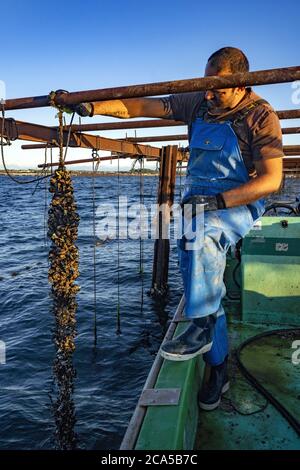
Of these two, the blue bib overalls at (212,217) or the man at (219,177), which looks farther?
the blue bib overalls at (212,217)

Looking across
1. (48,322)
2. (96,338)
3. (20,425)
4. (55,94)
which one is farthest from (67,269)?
(48,322)

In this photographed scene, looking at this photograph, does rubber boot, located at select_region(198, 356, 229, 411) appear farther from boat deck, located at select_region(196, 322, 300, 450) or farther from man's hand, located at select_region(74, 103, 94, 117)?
man's hand, located at select_region(74, 103, 94, 117)

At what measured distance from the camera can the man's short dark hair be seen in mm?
3000

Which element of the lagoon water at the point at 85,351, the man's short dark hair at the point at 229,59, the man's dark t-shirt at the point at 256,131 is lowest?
the lagoon water at the point at 85,351

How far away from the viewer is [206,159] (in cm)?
323

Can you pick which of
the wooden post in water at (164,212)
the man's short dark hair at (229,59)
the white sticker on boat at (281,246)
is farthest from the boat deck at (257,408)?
the wooden post in water at (164,212)

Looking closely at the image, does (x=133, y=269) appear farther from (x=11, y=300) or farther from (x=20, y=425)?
(x=20, y=425)

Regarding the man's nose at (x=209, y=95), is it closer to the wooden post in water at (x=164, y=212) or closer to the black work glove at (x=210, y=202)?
the black work glove at (x=210, y=202)

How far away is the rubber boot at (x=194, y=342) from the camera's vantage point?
129 inches

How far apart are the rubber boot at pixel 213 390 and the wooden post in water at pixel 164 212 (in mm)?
8246

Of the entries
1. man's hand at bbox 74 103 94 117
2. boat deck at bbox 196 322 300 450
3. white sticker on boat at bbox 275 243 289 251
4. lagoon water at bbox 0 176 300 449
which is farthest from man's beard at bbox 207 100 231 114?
lagoon water at bbox 0 176 300 449

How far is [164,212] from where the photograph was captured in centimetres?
1171

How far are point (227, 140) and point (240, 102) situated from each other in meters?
0.38

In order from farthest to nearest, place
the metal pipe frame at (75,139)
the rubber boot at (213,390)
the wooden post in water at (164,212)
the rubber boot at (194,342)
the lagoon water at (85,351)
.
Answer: the wooden post in water at (164,212) < the lagoon water at (85,351) < the metal pipe frame at (75,139) < the rubber boot at (213,390) < the rubber boot at (194,342)
